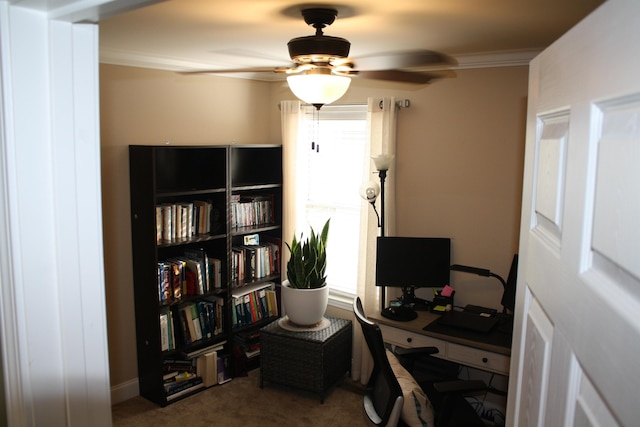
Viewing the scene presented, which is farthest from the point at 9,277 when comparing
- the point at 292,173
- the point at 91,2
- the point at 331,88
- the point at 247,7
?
the point at 292,173

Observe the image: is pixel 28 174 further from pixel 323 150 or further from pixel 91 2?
pixel 323 150

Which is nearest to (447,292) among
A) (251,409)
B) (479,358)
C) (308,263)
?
(479,358)

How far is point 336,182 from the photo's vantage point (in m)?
4.21

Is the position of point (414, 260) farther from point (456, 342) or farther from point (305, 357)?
point (305, 357)

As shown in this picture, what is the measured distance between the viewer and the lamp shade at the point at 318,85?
2.01 m

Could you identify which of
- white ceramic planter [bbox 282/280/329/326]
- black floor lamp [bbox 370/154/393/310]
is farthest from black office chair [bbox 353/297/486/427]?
white ceramic planter [bbox 282/280/329/326]

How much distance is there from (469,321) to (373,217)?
1019mm

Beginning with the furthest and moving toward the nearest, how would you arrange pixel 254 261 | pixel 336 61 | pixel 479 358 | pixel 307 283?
pixel 254 261 → pixel 307 283 → pixel 479 358 → pixel 336 61

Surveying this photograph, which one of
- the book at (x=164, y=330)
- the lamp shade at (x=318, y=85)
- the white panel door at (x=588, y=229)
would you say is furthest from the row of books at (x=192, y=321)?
the white panel door at (x=588, y=229)

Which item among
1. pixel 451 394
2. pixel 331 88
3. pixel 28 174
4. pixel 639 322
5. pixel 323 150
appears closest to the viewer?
pixel 639 322

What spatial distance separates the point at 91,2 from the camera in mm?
856

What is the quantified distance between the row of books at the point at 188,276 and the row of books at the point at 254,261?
0.17 meters

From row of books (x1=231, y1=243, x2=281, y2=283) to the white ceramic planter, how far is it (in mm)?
448

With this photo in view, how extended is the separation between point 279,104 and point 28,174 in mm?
3566
